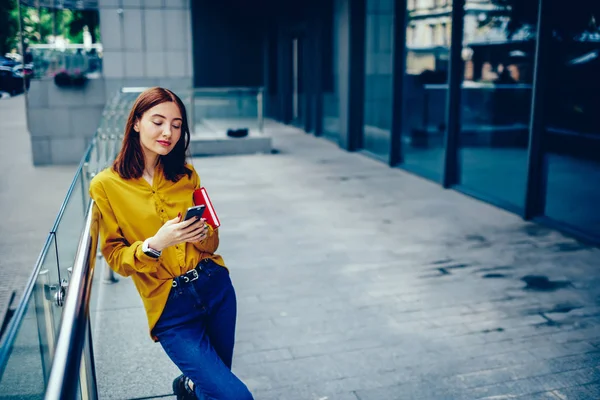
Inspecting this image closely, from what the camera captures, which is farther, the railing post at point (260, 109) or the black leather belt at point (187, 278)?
the railing post at point (260, 109)

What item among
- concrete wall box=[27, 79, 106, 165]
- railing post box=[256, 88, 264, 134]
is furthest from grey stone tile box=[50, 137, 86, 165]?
railing post box=[256, 88, 264, 134]

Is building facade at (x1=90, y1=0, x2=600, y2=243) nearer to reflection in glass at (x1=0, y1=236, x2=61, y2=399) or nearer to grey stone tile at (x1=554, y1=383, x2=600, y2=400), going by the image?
grey stone tile at (x1=554, y1=383, x2=600, y2=400)

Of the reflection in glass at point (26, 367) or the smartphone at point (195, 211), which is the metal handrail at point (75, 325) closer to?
the reflection in glass at point (26, 367)

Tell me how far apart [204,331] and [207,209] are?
44 cm

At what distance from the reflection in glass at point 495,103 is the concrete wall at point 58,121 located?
848 cm

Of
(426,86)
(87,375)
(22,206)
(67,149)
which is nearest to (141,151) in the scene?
(87,375)

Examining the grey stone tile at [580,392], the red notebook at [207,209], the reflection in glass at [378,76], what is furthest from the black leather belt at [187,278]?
the reflection in glass at [378,76]

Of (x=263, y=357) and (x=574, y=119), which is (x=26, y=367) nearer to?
(x=263, y=357)

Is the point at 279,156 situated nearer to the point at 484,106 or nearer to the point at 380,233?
the point at 484,106

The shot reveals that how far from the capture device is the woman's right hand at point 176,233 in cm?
183

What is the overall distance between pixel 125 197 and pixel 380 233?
13.8ft

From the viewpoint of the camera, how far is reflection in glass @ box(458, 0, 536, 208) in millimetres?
6660

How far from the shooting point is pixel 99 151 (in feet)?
14.5

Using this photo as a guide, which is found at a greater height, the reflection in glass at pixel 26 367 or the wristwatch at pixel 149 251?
the wristwatch at pixel 149 251
